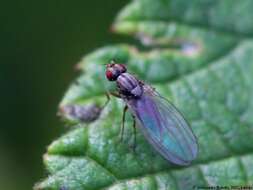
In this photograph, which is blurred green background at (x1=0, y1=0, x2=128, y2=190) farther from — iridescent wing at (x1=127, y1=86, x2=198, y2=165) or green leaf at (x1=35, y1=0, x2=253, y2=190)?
iridescent wing at (x1=127, y1=86, x2=198, y2=165)

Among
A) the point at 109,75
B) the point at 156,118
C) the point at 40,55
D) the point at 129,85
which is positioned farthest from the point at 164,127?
the point at 40,55

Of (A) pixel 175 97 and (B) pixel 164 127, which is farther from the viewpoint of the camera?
(A) pixel 175 97

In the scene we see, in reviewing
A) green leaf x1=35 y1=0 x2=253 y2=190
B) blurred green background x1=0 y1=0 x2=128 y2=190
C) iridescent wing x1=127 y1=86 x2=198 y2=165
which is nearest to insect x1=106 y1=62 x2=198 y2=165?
iridescent wing x1=127 y1=86 x2=198 y2=165

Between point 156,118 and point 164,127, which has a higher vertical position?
point 156,118

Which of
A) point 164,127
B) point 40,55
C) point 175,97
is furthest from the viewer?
point 40,55

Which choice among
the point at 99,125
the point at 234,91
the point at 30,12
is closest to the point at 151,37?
the point at 234,91

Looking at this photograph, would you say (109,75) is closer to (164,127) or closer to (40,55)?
(164,127)

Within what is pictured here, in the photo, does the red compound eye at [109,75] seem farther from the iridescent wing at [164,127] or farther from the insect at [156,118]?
the iridescent wing at [164,127]

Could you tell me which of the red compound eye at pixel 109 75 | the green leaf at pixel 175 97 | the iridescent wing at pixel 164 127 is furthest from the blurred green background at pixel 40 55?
the iridescent wing at pixel 164 127
